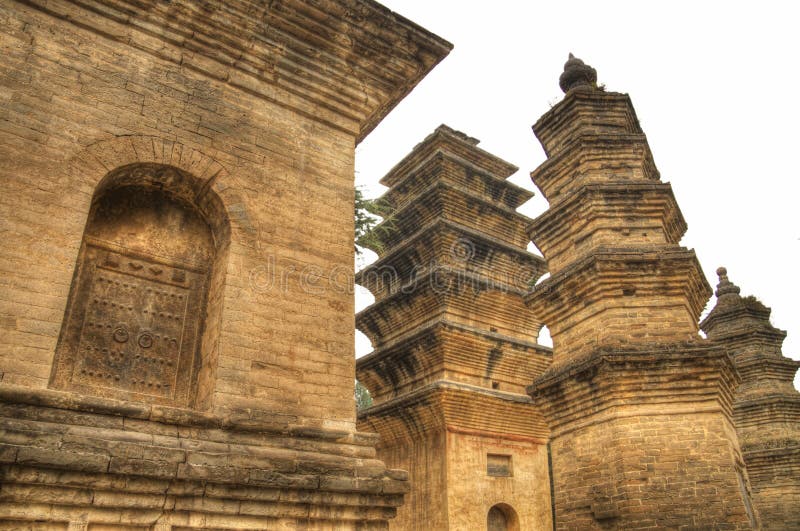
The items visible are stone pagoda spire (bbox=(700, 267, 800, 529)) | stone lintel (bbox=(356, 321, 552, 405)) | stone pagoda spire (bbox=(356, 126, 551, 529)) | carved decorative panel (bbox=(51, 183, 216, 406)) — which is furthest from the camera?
stone lintel (bbox=(356, 321, 552, 405))

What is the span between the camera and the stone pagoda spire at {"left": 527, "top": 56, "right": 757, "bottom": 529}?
27.7 ft

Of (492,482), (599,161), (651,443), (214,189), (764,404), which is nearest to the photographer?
(214,189)

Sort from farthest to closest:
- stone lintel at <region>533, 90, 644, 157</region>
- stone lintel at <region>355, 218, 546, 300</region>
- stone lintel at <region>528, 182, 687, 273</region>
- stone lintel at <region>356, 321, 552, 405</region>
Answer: stone lintel at <region>355, 218, 546, 300</region> < stone lintel at <region>356, 321, 552, 405</region> < stone lintel at <region>533, 90, 644, 157</region> < stone lintel at <region>528, 182, 687, 273</region>

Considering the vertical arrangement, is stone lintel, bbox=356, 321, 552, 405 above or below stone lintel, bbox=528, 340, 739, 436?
above

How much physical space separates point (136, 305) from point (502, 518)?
12.4 m

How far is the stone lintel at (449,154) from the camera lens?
19938 mm

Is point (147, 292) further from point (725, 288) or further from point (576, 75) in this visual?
point (725, 288)

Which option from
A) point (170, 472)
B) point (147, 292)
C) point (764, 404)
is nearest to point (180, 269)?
point (147, 292)

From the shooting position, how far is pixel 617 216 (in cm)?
1079

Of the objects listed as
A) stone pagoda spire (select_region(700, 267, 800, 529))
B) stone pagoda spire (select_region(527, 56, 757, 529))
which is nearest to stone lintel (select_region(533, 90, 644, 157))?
stone pagoda spire (select_region(527, 56, 757, 529))

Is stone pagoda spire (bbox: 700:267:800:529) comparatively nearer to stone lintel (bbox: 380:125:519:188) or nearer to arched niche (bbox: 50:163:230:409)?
stone lintel (bbox: 380:125:519:188)

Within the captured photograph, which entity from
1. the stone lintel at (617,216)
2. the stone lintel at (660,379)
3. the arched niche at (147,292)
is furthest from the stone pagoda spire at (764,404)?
the arched niche at (147,292)

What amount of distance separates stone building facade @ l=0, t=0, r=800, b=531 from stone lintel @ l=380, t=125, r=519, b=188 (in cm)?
850

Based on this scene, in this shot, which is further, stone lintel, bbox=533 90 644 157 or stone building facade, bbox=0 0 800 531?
stone lintel, bbox=533 90 644 157
